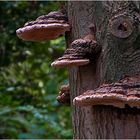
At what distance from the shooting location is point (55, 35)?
1.31 metres

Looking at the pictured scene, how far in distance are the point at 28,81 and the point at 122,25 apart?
3.51m

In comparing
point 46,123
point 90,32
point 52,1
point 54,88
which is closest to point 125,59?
point 90,32

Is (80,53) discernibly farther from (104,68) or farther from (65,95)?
(65,95)

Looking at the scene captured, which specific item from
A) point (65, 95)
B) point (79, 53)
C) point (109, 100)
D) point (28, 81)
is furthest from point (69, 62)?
point (28, 81)

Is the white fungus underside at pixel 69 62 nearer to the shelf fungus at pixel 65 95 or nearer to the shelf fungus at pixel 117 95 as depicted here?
the shelf fungus at pixel 117 95

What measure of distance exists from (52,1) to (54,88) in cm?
120

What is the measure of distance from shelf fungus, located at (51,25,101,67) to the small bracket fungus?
8cm

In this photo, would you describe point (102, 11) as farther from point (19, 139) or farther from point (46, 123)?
point (46, 123)

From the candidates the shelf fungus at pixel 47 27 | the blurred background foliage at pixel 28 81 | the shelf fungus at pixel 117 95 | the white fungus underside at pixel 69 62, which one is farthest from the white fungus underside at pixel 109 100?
the blurred background foliage at pixel 28 81

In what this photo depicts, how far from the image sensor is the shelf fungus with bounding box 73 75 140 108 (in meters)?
1.03

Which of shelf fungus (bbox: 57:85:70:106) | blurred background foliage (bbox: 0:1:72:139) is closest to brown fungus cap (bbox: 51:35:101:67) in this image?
shelf fungus (bbox: 57:85:70:106)

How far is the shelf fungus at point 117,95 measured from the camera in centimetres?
103

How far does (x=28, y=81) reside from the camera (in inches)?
179

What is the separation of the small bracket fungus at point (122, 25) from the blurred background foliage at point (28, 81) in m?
2.26
